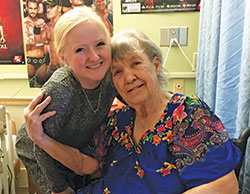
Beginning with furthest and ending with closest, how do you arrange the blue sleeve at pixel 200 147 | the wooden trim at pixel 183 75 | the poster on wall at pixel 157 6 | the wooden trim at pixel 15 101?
the wooden trim at pixel 15 101
the wooden trim at pixel 183 75
the poster on wall at pixel 157 6
the blue sleeve at pixel 200 147

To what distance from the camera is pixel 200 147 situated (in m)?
0.85

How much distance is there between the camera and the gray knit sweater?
1068 millimetres

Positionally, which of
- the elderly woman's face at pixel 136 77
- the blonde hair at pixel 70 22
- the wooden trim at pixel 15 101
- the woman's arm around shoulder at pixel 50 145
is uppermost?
the blonde hair at pixel 70 22

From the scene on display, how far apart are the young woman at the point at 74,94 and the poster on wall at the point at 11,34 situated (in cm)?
127

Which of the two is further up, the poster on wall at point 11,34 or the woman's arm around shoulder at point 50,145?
the poster on wall at point 11,34

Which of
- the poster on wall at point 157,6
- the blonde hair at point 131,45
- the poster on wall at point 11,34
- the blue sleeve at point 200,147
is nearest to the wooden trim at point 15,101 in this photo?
the poster on wall at point 11,34

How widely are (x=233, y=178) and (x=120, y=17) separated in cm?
175

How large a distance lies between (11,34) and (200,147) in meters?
2.15

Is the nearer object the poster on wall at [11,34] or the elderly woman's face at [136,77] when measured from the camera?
the elderly woman's face at [136,77]

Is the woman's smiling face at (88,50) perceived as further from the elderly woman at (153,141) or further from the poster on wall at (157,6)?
the poster on wall at (157,6)

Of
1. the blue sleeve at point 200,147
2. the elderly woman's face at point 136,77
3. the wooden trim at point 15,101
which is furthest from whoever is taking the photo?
the wooden trim at point 15,101

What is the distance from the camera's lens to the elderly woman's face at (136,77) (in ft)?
3.25

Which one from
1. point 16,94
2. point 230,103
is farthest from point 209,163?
point 16,94

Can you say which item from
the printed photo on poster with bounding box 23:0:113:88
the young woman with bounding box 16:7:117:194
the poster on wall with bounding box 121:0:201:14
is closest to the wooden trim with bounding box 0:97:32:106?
the printed photo on poster with bounding box 23:0:113:88
